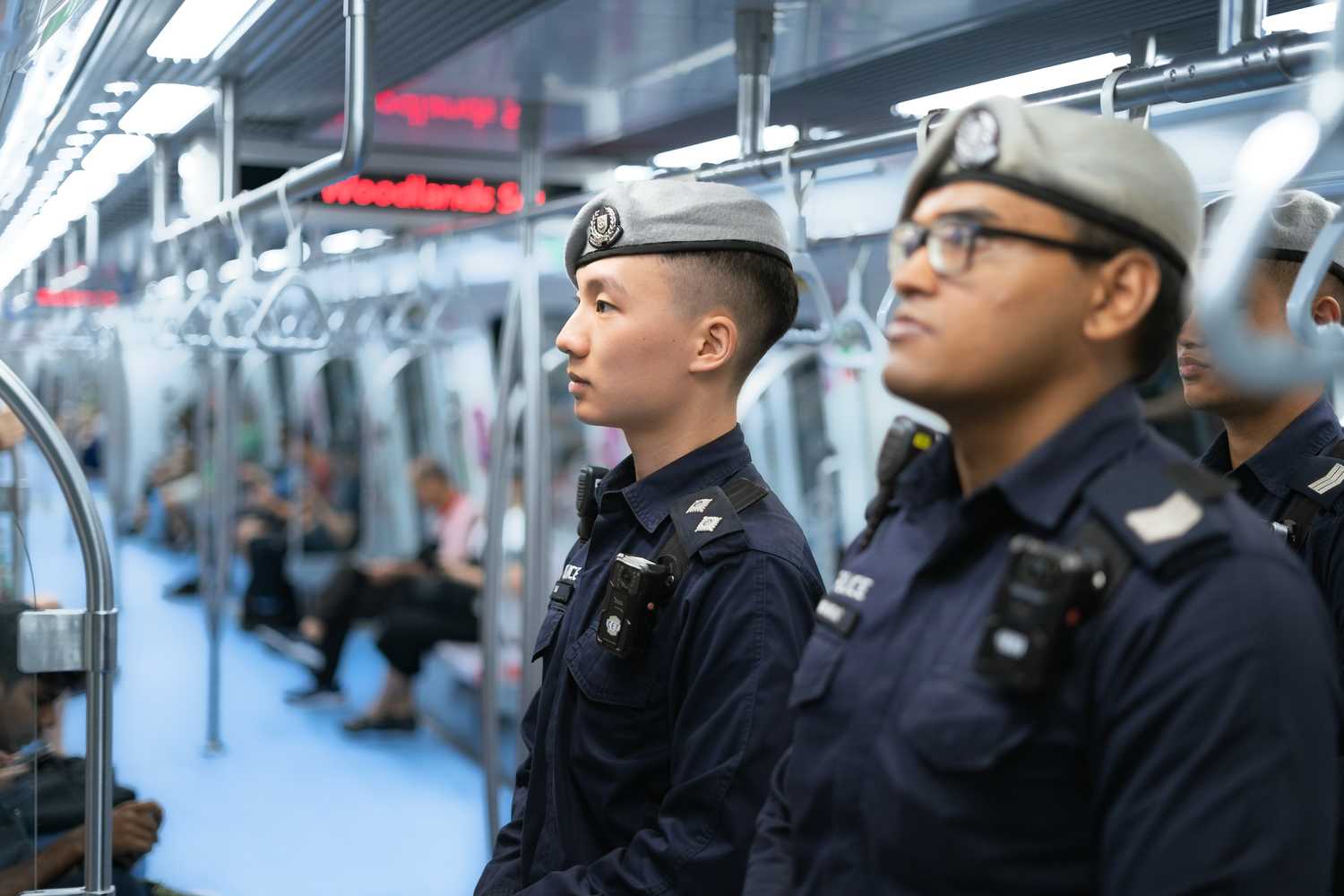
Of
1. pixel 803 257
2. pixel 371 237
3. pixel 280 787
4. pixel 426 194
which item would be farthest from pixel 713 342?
pixel 371 237

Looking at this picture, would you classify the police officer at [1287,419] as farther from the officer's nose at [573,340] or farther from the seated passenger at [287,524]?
the seated passenger at [287,524]

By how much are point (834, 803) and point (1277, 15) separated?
7.28ft

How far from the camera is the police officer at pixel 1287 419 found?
196cm

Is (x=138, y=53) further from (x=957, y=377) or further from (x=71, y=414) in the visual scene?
(x=71, y=414)

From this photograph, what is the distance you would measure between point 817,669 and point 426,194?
4.31 m

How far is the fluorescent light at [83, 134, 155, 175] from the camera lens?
174 inches

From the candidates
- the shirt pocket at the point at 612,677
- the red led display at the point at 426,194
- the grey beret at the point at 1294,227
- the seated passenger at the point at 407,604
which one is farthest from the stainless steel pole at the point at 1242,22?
the seated passenger at the point at 407,604

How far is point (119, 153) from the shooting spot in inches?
183

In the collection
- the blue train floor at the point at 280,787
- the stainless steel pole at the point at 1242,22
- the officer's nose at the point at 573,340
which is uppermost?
the stainless steel pole at the point at 1242,22

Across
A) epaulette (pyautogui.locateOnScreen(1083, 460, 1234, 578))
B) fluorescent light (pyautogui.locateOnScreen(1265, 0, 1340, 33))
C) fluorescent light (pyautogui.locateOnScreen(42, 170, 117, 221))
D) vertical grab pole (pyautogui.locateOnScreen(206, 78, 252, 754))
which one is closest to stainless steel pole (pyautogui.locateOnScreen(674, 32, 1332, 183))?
epaulette (pyautogui.locateOnScreen(1083, 460, 1234, 578))

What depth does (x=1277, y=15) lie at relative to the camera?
2.71 m

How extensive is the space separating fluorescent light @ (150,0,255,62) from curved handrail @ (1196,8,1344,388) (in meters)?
2.41

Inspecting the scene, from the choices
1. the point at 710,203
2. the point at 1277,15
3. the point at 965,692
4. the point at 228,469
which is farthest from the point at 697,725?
the point at 228,469

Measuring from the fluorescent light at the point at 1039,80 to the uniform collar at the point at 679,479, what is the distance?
1584 mm
